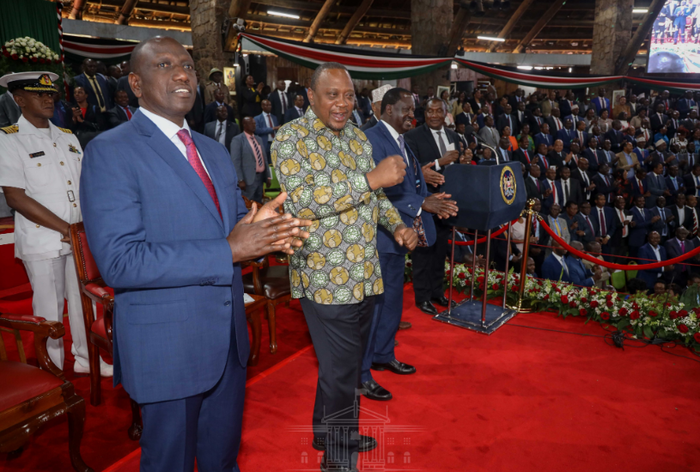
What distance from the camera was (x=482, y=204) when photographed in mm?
3197

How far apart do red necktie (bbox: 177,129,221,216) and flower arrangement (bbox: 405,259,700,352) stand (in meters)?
2.71

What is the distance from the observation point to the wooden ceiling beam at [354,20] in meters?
14.1

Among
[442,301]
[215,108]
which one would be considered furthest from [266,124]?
[442,301]

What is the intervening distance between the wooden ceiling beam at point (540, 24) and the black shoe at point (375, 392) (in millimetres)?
17405

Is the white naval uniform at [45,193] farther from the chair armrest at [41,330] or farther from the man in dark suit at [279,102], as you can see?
the man in dark suit at [279,102]

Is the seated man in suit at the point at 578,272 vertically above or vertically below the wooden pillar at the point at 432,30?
below

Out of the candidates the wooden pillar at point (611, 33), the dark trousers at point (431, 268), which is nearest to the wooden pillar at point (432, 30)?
the dark trousers at point (431, 268)

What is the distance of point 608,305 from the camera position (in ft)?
12.3

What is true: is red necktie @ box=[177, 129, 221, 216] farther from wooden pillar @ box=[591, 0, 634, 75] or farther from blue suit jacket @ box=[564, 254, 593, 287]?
wooden pillar @ box=[591, 0, 634, 75]

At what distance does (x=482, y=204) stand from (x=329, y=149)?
5.32ft

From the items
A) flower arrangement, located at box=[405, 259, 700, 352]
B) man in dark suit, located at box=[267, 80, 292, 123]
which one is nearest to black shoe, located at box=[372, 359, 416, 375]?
flower arrangement, located at box=[405, 259, 700, 352]

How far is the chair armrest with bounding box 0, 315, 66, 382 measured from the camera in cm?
212

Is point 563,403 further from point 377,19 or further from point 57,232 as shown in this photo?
point 377,19

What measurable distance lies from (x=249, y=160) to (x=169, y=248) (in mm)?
5165
